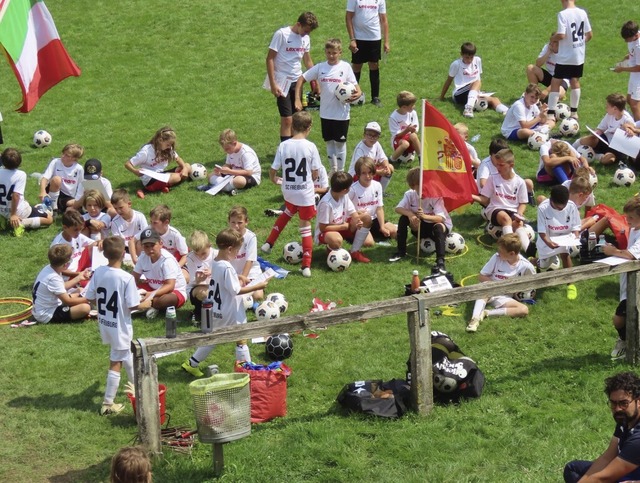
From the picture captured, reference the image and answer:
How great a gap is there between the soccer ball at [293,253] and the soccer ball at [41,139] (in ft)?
23.1

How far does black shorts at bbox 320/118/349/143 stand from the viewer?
16688 mm

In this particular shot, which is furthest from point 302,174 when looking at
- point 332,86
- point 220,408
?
point 220,408

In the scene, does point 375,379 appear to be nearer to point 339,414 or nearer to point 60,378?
point 339,414

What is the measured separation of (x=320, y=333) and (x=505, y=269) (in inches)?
100

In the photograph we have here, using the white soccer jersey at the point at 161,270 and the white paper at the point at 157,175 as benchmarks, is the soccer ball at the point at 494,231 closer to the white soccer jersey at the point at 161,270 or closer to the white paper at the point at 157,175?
the white soccer jersey at the point at 161,270

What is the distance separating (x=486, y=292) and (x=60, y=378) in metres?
4.95

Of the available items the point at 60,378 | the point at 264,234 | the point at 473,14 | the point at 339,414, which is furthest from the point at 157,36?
the point at 339,414

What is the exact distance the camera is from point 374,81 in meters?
20.0

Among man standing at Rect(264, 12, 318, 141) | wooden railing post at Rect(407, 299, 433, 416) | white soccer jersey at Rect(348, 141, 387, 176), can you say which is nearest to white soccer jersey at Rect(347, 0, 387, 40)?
man standing at Rect(264, 12, 318, 141)

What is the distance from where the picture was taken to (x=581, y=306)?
13023mm

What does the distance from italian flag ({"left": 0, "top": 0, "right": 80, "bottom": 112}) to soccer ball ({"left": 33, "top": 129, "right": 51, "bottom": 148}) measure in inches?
250

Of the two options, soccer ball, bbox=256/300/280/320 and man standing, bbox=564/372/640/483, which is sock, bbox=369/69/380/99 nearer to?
soccer ball, bbox=256/300/280/320

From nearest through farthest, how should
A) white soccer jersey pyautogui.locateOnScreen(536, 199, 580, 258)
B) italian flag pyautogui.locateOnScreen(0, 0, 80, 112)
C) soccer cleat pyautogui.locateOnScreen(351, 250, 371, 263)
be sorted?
italian flag pyautogui.locateOnScreen(0, 0, 80, 112) → white soccer jersey pyautogui.locateOnScreen(536, 199, 580, 258) → soccer cleat pyautogui.locateOnScreen(351, 250, 371, 263)

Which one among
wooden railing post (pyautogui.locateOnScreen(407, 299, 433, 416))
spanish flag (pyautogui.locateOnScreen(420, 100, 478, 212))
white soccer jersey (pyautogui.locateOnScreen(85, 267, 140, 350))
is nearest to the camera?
wooden railing post (pyautogui.locateOnScreen(407, 299, 433, 416))
